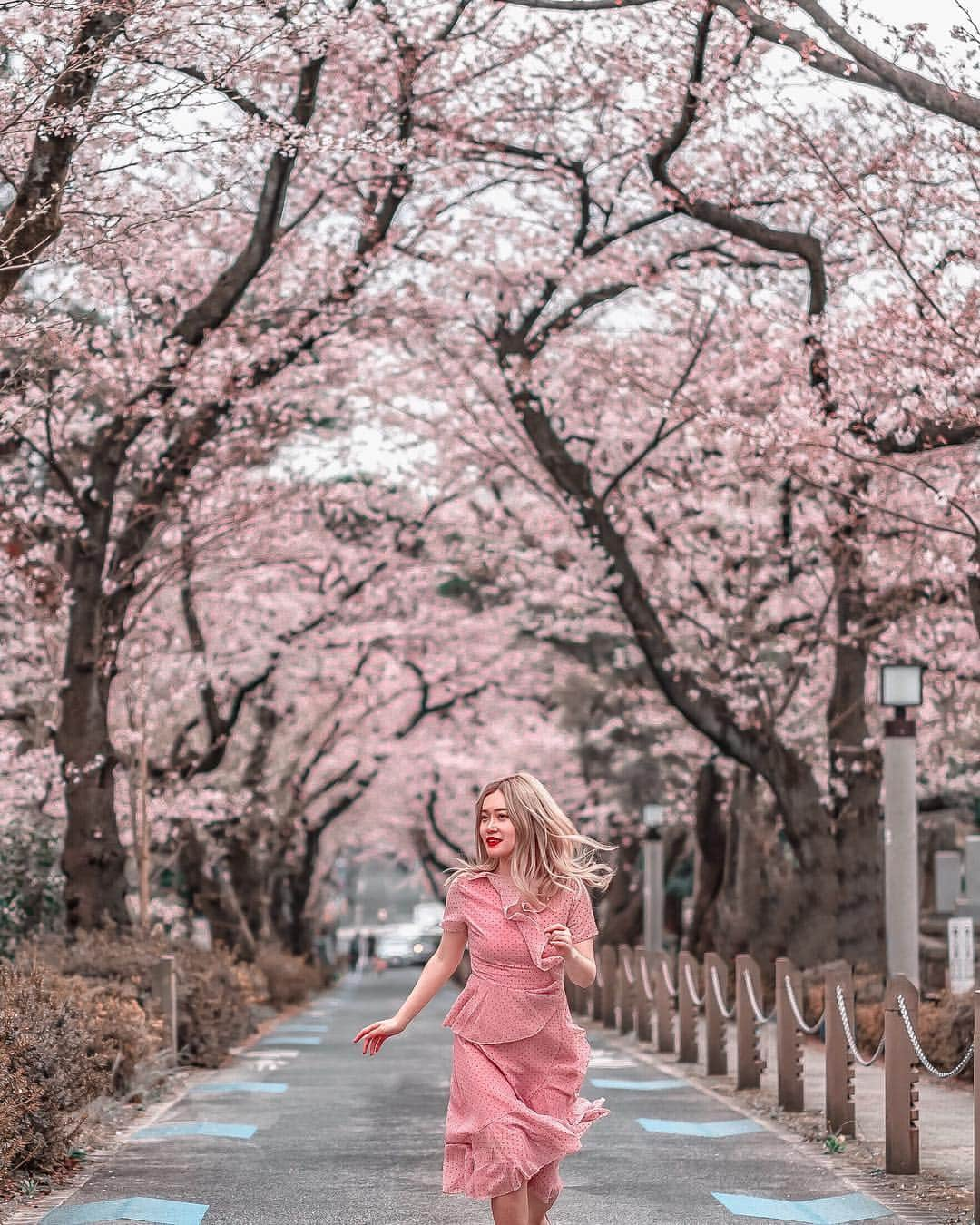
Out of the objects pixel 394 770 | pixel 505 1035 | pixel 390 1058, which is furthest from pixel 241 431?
pixel 394 770

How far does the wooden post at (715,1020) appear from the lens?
1392 cm

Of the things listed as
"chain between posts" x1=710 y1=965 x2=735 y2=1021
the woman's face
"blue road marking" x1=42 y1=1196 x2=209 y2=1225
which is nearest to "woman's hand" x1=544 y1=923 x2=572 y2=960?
the woman's face

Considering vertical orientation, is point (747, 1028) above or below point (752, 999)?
below

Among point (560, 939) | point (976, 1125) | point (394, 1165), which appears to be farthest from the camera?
point (394, 1165)

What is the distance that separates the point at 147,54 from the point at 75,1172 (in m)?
5.94

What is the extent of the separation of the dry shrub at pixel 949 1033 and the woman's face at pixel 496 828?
792 cm

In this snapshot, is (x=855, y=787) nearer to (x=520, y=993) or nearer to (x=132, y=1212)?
(x=132, y=1212)

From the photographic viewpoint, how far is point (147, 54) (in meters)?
9.57

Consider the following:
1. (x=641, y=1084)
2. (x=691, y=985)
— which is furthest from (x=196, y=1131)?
(x=691, y=985)

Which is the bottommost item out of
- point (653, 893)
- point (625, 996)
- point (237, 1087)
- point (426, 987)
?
point (237, 1087)

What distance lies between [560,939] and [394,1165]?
3.91m

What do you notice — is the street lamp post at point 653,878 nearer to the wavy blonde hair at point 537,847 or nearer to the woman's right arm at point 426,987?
the woman's right arm at point 426,987

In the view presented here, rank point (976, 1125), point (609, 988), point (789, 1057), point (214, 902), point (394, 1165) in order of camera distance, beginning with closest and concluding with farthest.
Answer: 1. point (976, 1125)
2. point (394, 1165)
3. point (789, 1057)
4. point (609, 988)
5. point (214, 902)

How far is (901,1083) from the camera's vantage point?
8.87 meters
